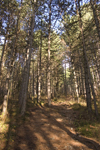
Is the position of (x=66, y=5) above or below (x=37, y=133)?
above

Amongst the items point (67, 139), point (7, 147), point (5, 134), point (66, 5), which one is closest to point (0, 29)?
point (66, 5)

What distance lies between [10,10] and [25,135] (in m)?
12.1

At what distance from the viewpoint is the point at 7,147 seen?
443cm

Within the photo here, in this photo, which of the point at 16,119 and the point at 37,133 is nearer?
the point at 37,133

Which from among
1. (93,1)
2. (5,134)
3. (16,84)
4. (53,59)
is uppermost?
(93,1)

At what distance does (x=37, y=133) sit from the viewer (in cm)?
605

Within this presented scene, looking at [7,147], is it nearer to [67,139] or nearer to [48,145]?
[48,145]

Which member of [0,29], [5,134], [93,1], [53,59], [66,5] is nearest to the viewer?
[5,134]

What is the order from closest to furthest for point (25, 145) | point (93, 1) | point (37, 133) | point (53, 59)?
point (25, 145) → point (37, 133) → point (93, 1) → point (53, 59)

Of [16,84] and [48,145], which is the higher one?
[16,84]

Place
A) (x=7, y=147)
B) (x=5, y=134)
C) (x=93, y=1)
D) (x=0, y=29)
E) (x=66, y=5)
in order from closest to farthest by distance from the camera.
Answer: (x=7, y=147) < (x=5, y=134) < (x=93, y=1) < (x=66, y=5) < (x=0, y=29)

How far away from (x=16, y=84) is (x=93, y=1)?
1372 cm

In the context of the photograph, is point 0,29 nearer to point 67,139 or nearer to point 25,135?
point 25,135

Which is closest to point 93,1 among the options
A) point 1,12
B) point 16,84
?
point 1,12
